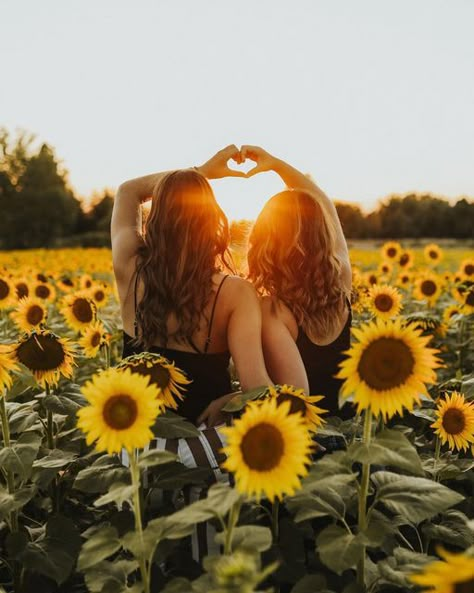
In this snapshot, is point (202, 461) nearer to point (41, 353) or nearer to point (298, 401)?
point (298, 401)

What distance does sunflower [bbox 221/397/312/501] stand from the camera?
162cm

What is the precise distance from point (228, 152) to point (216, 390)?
135 cm

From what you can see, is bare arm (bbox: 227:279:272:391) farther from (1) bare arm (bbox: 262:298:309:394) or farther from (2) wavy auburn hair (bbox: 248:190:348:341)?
(2) wavy auburn hair (bbox: 248:190:348:341)

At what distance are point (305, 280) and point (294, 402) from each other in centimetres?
119

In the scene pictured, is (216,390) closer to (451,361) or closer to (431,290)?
(451,361)

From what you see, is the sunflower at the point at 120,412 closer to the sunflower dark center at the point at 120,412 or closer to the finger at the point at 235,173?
the sunflower dark center at the point at 120,412

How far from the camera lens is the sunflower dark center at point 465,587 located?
4.05 feet

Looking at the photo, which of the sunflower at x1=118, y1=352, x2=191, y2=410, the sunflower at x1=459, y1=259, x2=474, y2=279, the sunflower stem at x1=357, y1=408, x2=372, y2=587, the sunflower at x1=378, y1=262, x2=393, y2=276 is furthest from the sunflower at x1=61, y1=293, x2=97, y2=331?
the sunflower at x1=378, y1=262, x2=393, y2=276

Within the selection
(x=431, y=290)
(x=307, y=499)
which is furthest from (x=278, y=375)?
(x=431, y=290)

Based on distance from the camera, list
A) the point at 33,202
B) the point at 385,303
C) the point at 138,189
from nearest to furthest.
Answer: the point at 138,189 → the point at 385,303 → the point at 33,202

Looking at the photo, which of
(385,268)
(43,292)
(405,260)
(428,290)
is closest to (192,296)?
(43,292)

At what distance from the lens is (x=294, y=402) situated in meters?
2.09

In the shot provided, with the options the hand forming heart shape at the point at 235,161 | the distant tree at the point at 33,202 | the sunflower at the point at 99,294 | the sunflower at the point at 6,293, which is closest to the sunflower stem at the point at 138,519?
the hand forming heart shape at the point at 235,161

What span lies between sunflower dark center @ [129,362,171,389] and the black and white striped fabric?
0.28 m
